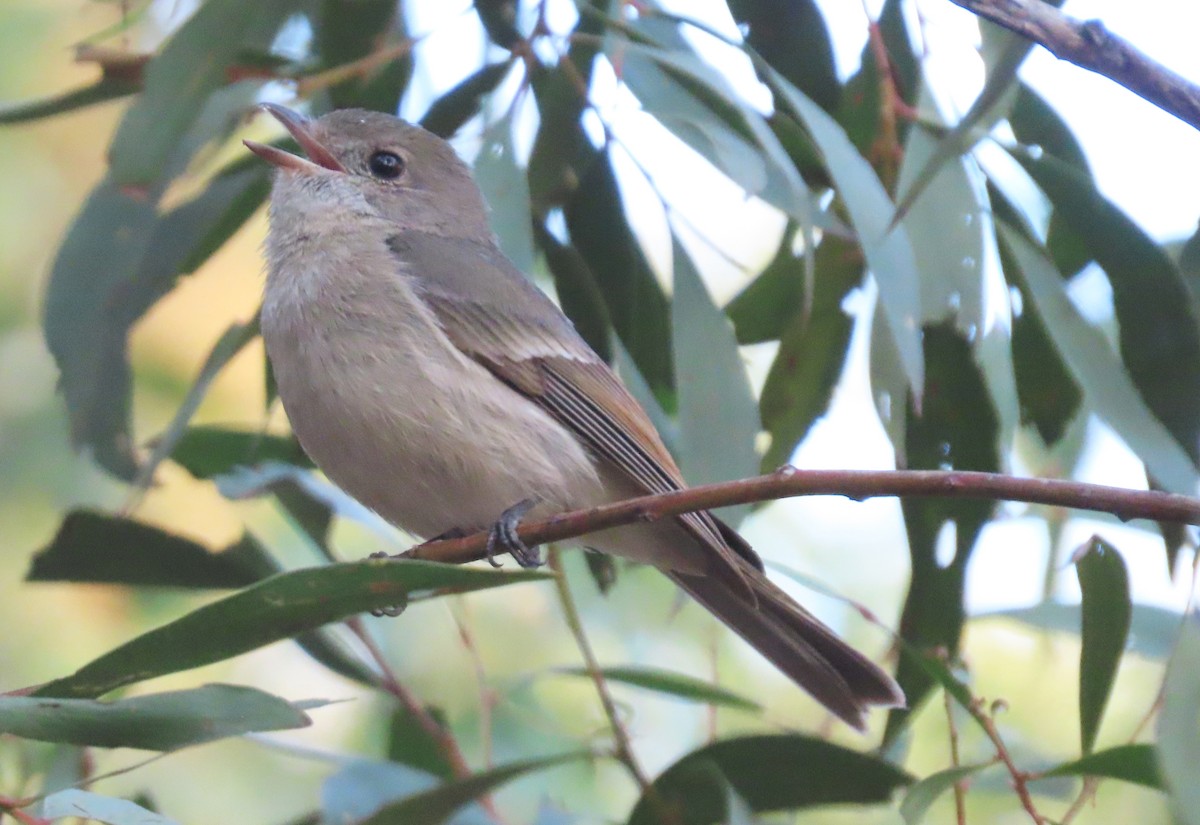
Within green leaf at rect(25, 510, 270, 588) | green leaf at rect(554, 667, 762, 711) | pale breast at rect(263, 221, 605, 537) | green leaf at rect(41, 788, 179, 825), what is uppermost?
pale breast at rect(263, 221, 605, 537)

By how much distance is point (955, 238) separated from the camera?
2.75m

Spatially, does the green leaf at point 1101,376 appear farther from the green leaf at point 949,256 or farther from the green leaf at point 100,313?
the green leaf at point 100,313

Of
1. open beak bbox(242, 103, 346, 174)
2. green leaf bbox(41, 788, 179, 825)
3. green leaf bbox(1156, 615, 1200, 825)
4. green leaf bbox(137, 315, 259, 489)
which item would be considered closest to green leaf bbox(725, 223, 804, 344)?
open beak bbox(242, 103, 346, 174)

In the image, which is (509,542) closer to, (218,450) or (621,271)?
(621,271)

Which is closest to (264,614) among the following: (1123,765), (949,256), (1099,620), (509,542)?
(509,542)

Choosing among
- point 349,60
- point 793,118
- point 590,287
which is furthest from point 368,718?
point 793,118

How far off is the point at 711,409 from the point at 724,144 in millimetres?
509

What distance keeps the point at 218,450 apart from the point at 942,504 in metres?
1.65

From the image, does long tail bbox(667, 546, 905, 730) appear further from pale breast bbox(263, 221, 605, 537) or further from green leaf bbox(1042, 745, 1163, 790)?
green leaf bbox(1042, 745, 1163, 790)

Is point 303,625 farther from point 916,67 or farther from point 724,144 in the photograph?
point 916,67

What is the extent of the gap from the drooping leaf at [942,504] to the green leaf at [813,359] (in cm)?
21

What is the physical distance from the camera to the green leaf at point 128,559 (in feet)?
9.38

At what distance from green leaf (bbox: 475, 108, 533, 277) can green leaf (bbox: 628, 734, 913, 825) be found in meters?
1.08

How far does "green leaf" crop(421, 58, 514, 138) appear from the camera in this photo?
3.22m
